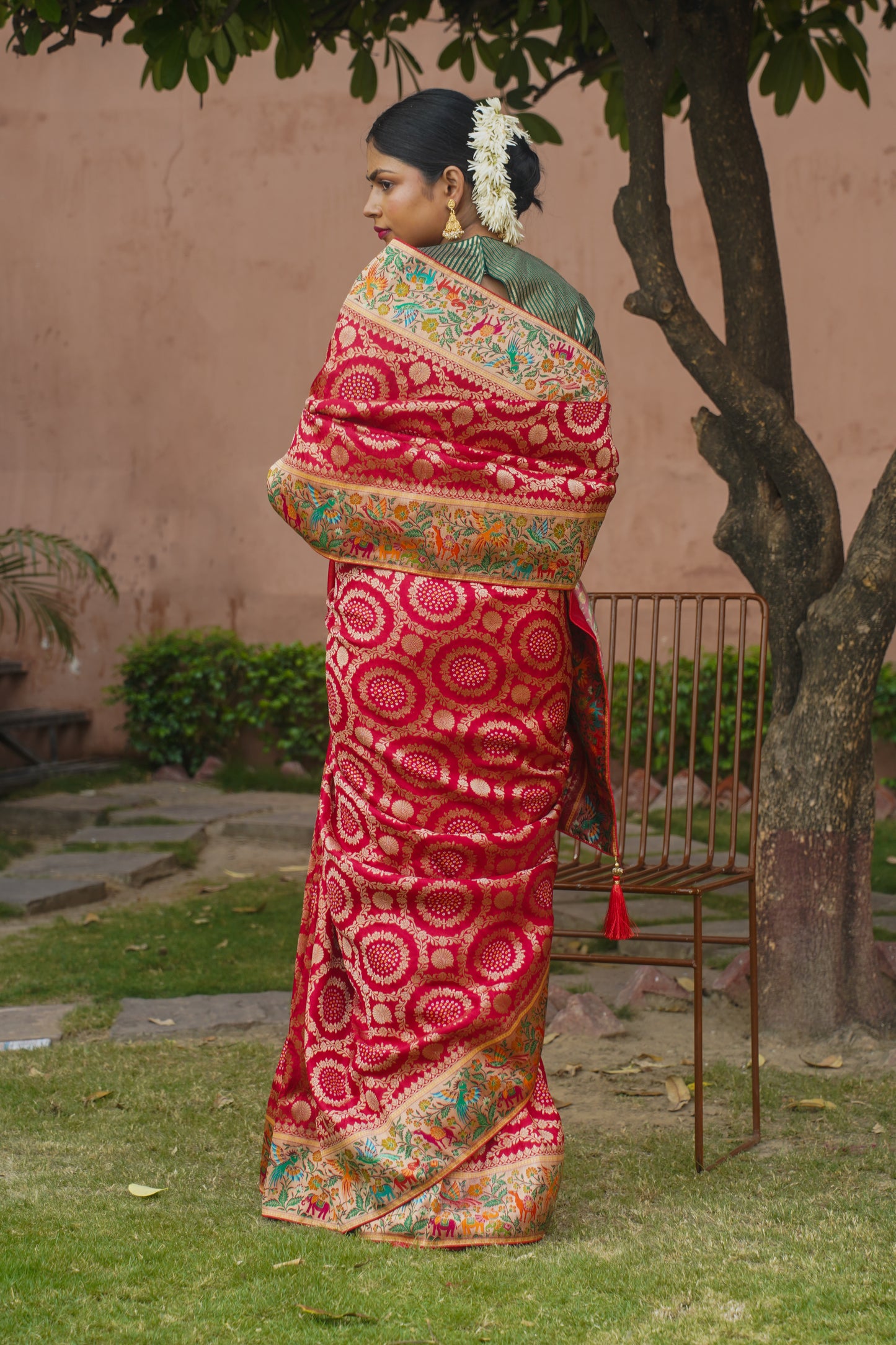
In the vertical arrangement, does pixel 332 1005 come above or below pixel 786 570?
below

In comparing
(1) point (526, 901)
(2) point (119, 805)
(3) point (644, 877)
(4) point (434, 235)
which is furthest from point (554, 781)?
(2) point (119, 805)

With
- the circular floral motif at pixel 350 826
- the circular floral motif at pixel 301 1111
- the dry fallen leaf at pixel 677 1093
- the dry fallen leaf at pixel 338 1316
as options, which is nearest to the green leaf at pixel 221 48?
the circular floral motif at pixel 350 826

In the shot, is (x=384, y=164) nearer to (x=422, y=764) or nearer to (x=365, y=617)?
(x=365, y=617)

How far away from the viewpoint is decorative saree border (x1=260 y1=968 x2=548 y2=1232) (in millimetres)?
2332

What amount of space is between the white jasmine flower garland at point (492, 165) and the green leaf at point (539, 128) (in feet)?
6.75

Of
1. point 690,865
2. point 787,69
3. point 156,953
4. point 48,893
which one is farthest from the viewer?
point 48,893

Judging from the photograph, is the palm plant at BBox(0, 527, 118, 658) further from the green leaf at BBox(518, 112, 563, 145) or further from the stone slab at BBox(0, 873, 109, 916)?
the green leaf at BBox(518, 112, 563, 145)

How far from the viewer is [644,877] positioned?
2855mm

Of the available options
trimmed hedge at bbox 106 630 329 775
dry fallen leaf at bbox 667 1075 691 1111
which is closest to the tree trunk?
dry fallen leaf at bbox 667 1075 691 1111

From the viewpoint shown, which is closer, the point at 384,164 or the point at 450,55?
the point at 384,164

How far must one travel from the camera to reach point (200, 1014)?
3.67 m

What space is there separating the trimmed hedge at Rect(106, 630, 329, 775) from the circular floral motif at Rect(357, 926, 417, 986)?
495 cm

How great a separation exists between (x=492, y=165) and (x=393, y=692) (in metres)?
0.93

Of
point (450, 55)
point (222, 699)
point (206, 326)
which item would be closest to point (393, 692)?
point (450, 55)
